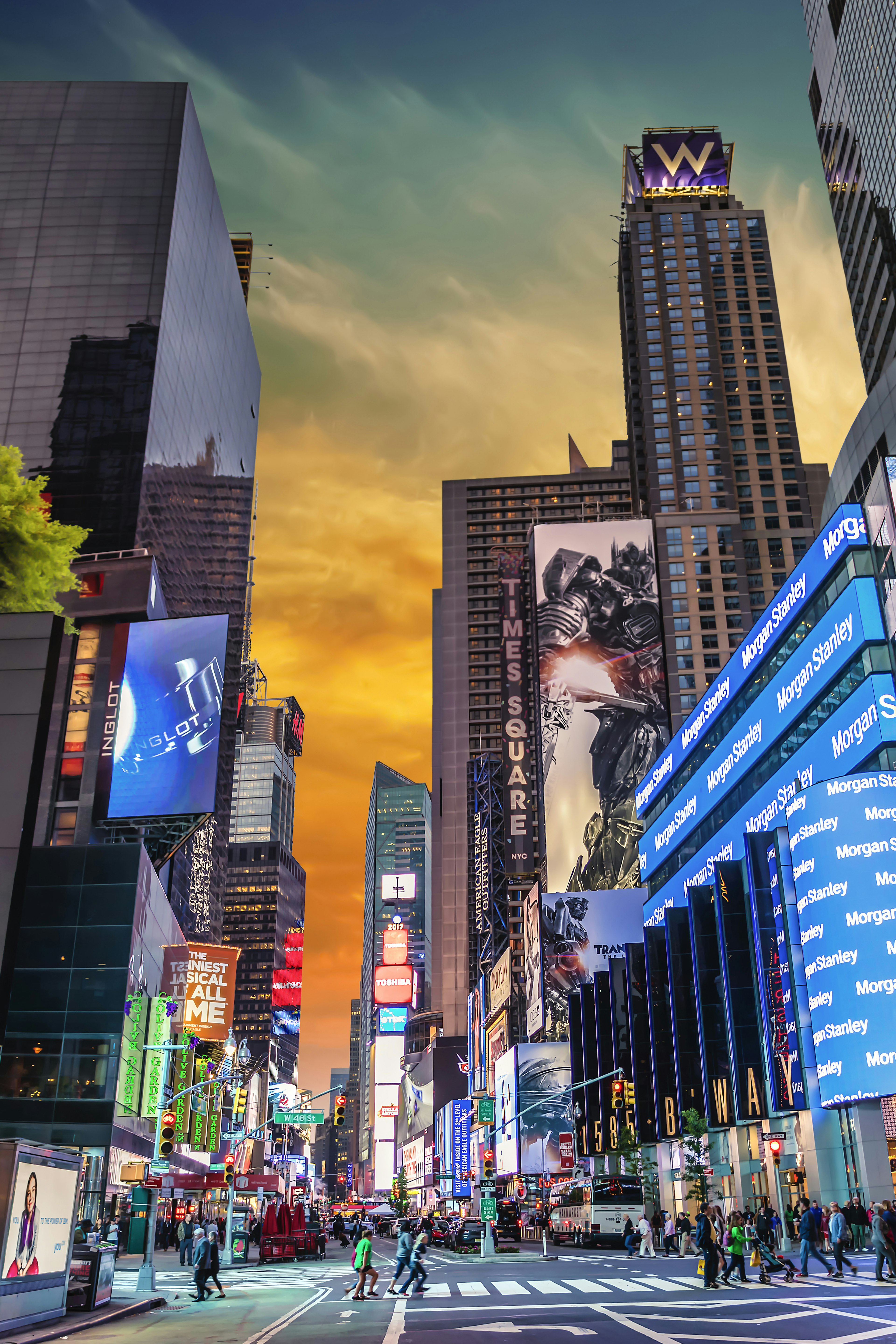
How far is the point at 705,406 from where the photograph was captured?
549 feet

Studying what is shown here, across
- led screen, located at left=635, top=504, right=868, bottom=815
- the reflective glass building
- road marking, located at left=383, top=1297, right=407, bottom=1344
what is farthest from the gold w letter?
road marking, located at left=383, top=1297, right=407, bottom=1344

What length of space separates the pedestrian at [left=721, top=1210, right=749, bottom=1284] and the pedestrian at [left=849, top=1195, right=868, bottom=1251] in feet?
18.9

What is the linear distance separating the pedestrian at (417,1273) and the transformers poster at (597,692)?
97.1m

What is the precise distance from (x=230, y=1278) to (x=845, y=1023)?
907 inches

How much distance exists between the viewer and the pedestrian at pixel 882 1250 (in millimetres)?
25031

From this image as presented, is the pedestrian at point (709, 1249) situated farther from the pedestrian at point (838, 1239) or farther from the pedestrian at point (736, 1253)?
the pedestrian at point (838, 1239)

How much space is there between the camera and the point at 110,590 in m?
80.2

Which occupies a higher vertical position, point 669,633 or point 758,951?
point 669,633

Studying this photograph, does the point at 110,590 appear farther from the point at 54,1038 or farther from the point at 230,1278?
the point at 230,1278

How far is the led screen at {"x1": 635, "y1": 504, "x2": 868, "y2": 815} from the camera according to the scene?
48219 millimetres

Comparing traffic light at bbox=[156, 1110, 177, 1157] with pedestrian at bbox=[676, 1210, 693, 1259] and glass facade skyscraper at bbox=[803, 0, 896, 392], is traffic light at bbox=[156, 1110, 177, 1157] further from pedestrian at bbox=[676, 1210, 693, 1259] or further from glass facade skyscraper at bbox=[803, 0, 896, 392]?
glass facade skyscraper at bbox=[803, 0, 896, 392]

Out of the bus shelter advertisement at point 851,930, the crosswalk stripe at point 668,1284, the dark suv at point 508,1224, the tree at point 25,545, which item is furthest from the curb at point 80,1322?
the dark suv at point 508,1224

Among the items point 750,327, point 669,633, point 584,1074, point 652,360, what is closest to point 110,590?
point 584,1074

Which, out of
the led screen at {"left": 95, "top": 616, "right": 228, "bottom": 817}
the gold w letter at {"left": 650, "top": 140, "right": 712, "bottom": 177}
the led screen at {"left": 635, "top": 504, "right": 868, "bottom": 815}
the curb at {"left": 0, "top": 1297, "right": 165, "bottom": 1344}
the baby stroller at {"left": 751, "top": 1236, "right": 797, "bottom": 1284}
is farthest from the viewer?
the gold w letter at {"left": 650, "top": 140, "right": 712, "bottom": 177}
